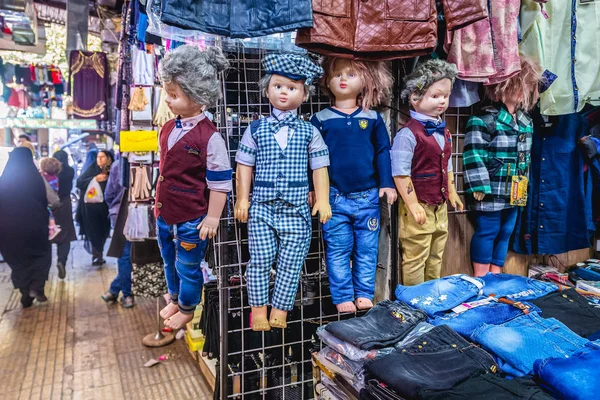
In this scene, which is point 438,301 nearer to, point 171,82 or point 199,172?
point 199,172

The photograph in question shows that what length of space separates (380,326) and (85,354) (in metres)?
2.77

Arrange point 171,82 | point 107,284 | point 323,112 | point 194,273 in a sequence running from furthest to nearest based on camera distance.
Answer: point 107,284
point 323,112
point 194,273
point 171,82

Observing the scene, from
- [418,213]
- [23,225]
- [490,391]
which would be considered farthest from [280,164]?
[23,225]

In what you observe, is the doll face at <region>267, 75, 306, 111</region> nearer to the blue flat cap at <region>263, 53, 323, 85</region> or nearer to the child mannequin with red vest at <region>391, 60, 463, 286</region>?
the blue flat cap at <region>263, 53, 323, 85</region>

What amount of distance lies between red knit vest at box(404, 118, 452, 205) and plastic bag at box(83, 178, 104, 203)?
3809 mm

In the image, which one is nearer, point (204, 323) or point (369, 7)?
point (369, 7)

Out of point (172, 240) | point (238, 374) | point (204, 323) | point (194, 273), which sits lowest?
point (238, 374)

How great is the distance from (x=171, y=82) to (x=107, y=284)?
13.1 feet

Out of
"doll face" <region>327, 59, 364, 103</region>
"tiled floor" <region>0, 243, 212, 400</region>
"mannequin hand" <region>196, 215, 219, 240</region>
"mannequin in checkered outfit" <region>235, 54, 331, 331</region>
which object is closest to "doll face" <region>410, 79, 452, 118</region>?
"doll face" <region>327, 59, 364, 103</region>

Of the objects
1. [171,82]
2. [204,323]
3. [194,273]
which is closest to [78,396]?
[204,323]

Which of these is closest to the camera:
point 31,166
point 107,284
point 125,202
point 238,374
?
point 238,374

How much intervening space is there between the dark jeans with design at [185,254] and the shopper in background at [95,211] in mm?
3112

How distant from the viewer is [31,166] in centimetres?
434

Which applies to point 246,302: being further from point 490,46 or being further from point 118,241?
point 118,241
